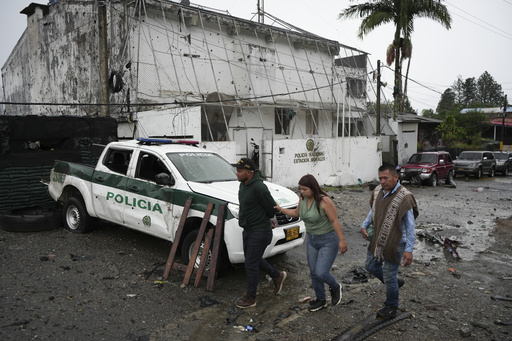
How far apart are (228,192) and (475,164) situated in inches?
839

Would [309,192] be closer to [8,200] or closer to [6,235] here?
[6,235]

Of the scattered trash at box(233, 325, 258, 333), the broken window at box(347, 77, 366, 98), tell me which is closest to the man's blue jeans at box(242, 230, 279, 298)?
the scattered trash at box(233, 325, 258, 333)

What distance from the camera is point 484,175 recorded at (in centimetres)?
2508

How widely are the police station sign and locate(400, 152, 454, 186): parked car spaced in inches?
178

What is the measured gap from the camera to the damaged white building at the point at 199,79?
48.6ft

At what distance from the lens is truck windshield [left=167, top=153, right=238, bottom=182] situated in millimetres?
6013

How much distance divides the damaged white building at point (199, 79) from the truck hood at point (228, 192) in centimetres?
655

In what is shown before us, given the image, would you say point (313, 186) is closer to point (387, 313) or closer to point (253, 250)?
point (253, 250)

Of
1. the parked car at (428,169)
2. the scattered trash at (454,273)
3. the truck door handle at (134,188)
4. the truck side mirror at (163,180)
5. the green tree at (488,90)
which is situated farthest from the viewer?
the green tree at (488,90)

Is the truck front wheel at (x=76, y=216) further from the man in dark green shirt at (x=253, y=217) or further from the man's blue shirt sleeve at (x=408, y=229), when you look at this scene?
the man's blue shirt sleeve at (x=408, y=229)

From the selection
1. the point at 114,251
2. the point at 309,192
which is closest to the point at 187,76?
the point at 114,251

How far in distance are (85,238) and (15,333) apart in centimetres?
342

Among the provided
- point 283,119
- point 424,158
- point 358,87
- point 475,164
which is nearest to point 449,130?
point 475,164

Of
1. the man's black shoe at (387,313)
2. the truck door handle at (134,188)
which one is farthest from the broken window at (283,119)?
the man's black shoe at (387,313)
